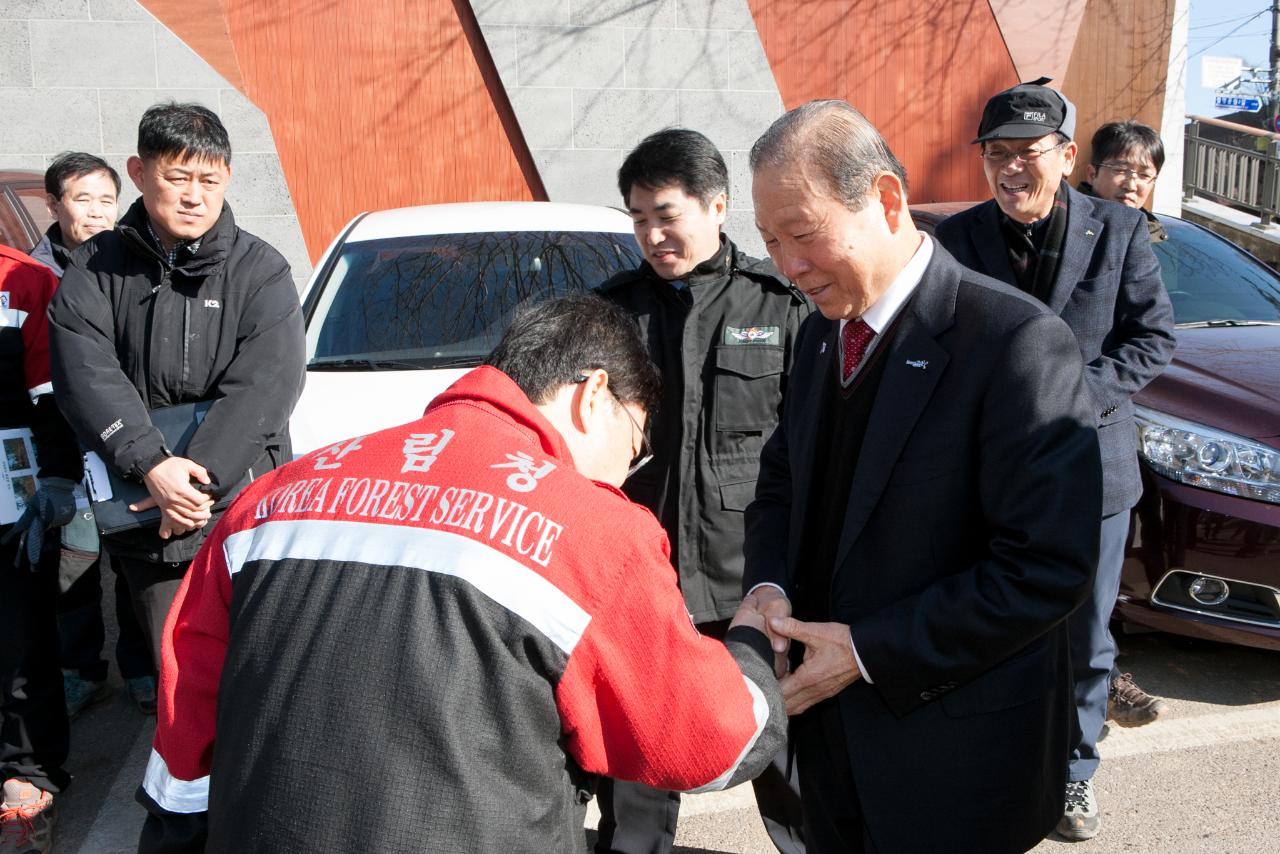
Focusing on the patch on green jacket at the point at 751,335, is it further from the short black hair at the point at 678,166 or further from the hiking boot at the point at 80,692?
the hiking boot at the point at 80,692

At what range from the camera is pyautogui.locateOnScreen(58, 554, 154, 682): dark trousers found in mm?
4293

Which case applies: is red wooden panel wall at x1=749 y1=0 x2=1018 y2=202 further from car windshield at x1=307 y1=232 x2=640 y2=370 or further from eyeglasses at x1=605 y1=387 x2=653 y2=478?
eyeglasses at x1=605 y1=387 x2=653 y2=478

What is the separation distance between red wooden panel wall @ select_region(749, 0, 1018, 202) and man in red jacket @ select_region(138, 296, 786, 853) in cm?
898

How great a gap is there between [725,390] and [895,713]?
1.38m

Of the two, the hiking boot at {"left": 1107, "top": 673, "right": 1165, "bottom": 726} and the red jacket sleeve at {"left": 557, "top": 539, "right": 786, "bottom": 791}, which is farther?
Answer: the hiking boot at {"left": 1107, "top": 673, "right": 1165, "bottom": 726}

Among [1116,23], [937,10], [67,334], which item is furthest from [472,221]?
[1116,23]

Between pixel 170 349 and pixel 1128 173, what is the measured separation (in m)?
3.46

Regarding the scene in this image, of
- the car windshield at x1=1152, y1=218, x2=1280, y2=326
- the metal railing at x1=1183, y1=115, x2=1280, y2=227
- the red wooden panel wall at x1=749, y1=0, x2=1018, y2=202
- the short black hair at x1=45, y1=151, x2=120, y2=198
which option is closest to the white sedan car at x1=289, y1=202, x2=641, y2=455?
the short black hair at x1=45, y1=151, x2=120, y2=198

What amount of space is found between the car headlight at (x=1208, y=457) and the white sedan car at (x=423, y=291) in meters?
2.18

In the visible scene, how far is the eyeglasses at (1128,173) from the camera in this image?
412 centimetres

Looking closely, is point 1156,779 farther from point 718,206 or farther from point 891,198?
point 891,198

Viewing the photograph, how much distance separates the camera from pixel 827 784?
207cm

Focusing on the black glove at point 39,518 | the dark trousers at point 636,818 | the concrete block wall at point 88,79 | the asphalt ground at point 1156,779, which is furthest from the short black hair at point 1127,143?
the concrete block wall at point 88,79

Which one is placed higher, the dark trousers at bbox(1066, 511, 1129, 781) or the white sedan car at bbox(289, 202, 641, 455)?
the white sedan car at bbox(289, 202, 641, 455)
